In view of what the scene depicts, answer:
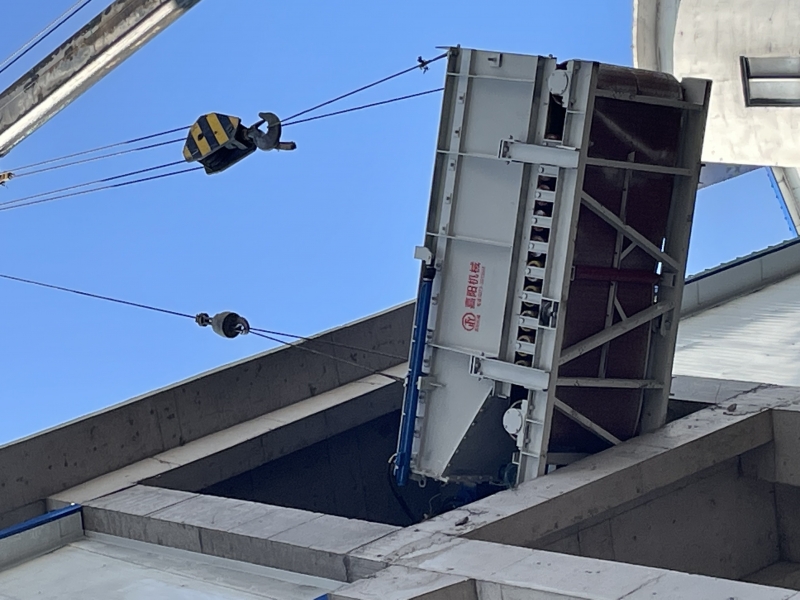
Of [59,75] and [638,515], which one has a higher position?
[59,75]

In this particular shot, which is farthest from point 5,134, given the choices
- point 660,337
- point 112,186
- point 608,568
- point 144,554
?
point 608,568

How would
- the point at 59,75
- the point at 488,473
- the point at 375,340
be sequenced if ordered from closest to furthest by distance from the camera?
the point at 488,473 < the point at 375,340 < the point at 59,75

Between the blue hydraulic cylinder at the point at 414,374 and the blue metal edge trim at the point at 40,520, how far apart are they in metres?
3.42

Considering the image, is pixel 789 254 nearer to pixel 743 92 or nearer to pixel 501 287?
pixel 743 92

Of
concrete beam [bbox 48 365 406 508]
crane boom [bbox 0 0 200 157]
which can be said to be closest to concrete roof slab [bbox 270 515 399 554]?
concrete beam [bbox 48 365 406 508]

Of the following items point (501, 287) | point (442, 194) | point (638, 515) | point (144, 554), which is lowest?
point (144, 554)

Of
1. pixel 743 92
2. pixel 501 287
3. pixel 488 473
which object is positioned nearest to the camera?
pixel 501 287

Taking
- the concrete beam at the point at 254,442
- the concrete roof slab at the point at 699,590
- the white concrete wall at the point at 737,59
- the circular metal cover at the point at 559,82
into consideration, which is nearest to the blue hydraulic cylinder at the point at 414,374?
the circular metal cover at the point at 559,82

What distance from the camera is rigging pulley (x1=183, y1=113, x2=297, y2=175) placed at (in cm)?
1046

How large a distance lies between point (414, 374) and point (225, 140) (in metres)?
3.19

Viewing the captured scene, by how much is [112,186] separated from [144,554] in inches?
298

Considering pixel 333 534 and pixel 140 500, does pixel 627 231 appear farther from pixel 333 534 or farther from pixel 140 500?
pixel 140 500

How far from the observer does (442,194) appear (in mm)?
9797

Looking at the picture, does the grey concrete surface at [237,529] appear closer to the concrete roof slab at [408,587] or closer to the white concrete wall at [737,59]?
the concrete roof slab at [408,587]
